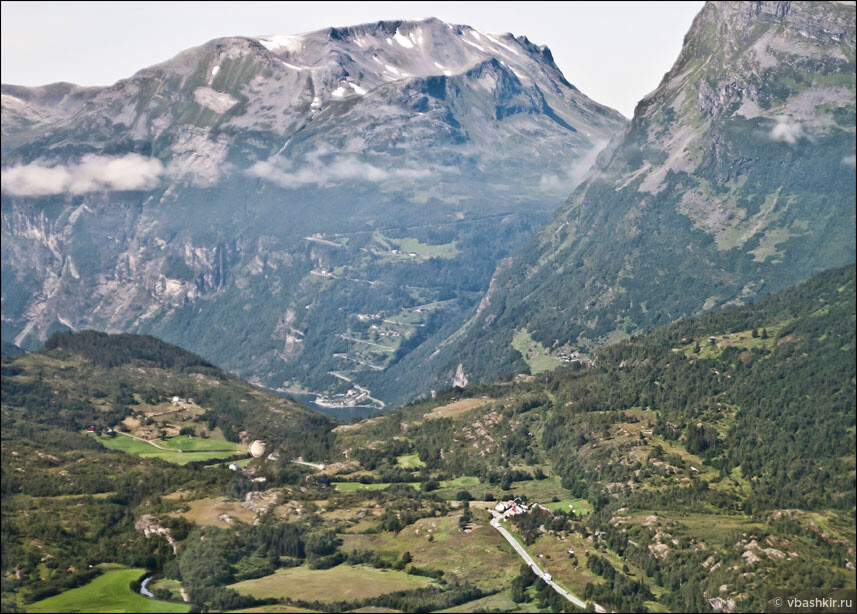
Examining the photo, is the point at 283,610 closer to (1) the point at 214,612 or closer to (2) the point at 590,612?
(1) the point at 214,612

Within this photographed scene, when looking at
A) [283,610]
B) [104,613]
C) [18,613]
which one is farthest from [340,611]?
[18,613]

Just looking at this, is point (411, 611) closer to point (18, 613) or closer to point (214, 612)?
point (214, 612)

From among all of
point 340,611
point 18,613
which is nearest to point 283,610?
point 340,611

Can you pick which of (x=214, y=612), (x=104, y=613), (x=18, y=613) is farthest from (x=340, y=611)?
(x=18, y=613)

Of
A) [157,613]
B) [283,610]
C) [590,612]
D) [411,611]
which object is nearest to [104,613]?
[157,613]

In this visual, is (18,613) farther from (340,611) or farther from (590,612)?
(590,612)

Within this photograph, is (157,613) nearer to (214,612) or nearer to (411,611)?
(214,612)
